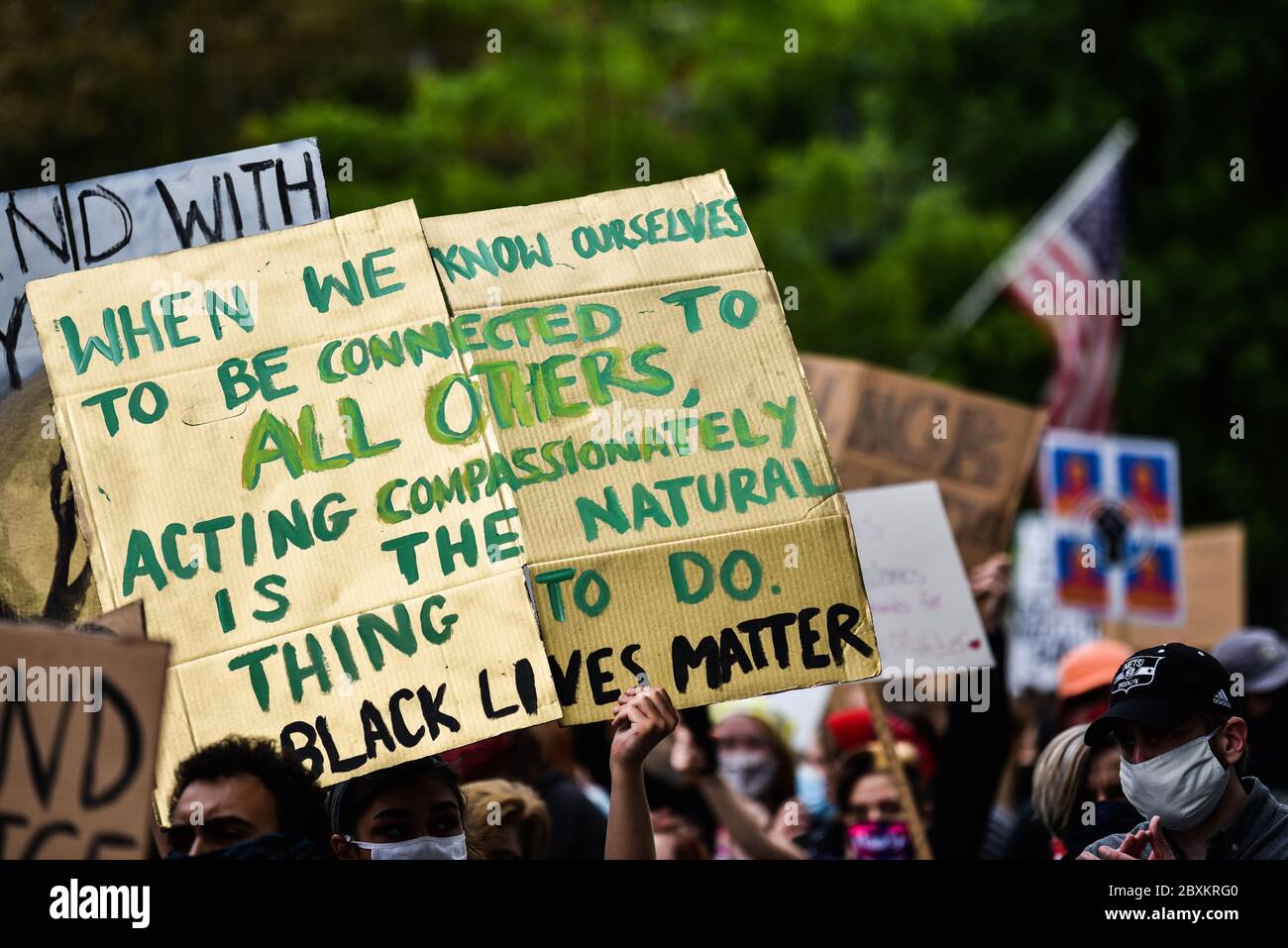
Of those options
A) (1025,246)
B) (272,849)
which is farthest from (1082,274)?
(272,849)

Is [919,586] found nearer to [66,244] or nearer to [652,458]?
[652,458]

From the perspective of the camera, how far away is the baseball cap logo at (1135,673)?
A: 3.07 metres

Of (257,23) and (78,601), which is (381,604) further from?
(257,23)

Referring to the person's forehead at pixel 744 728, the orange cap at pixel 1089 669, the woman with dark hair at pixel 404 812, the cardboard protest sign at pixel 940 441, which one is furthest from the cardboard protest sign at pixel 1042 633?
the woman with dark hair at pixel 404 812

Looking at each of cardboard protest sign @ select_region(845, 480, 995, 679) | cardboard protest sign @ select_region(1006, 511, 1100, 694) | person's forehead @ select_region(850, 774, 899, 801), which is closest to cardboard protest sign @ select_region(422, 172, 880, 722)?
cardboard protest sign @ select_region(845, 480, 995, 679)

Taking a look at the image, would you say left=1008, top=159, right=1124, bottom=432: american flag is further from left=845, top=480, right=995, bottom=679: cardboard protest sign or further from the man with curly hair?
the man with curly hair

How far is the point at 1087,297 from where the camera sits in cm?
1059

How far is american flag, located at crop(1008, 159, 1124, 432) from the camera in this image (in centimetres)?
1059

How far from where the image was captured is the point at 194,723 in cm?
298

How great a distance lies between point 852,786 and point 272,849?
7.70 ft

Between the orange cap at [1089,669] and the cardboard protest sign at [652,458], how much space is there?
1.64 meters
